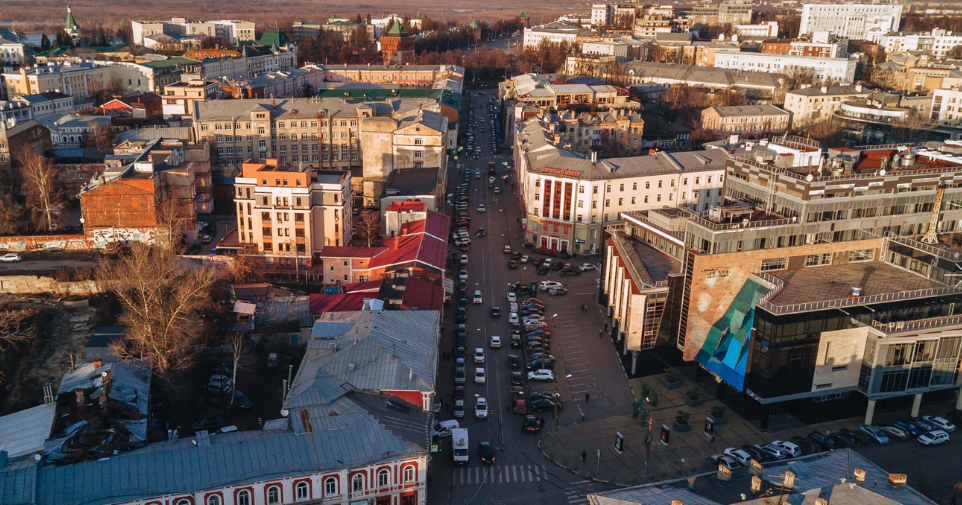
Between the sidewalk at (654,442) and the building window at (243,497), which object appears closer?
the building window at (243,497)

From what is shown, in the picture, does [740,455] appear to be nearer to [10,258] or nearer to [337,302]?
[337,302]

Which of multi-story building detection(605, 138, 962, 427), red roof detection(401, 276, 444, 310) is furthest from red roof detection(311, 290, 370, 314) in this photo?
multi-story building detection(605, 138, 962, 427)

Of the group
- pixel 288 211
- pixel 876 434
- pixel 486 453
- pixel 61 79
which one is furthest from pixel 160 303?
pixel 61 79

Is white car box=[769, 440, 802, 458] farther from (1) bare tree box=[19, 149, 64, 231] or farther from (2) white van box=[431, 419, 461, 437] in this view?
(1) bare tree box=[19, 149, 64, 231]

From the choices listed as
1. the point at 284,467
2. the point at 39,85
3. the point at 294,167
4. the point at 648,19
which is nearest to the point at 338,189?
the point at 294,167

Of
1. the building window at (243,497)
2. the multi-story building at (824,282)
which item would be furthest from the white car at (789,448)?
the building window at (243,497)

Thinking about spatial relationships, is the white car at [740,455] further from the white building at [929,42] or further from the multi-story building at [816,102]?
the white building at [929,42]
